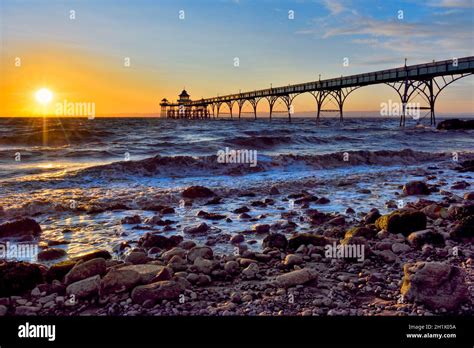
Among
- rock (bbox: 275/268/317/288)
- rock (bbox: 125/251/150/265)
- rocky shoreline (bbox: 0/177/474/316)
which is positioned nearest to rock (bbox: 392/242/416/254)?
rocky shoreline (bbox: 0/177/474/316)

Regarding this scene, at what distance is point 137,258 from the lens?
4.41 metres

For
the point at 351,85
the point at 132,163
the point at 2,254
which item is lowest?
the point at 2,254

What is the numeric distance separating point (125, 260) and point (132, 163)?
8.58 metres

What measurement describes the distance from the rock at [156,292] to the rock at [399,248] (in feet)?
9.21

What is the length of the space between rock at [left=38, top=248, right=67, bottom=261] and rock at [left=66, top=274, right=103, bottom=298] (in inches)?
57.3

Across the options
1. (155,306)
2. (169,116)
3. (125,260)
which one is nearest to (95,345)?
(155,306)

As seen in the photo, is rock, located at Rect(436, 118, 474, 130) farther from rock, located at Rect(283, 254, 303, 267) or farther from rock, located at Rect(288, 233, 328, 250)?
rock, located at Rect(283, 254, 303, 267)

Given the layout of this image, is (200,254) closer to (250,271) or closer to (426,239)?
(250,271)

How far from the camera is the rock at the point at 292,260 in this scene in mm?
4215

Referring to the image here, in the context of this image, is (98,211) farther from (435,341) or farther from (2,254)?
(435,341)

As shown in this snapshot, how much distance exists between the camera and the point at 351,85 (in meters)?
39.6


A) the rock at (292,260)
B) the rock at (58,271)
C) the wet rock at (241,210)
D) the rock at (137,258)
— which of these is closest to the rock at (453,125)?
the wet rock at (241,210)

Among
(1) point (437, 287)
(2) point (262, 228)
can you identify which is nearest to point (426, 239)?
(1) point (437, 287)

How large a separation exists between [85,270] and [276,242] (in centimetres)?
236
